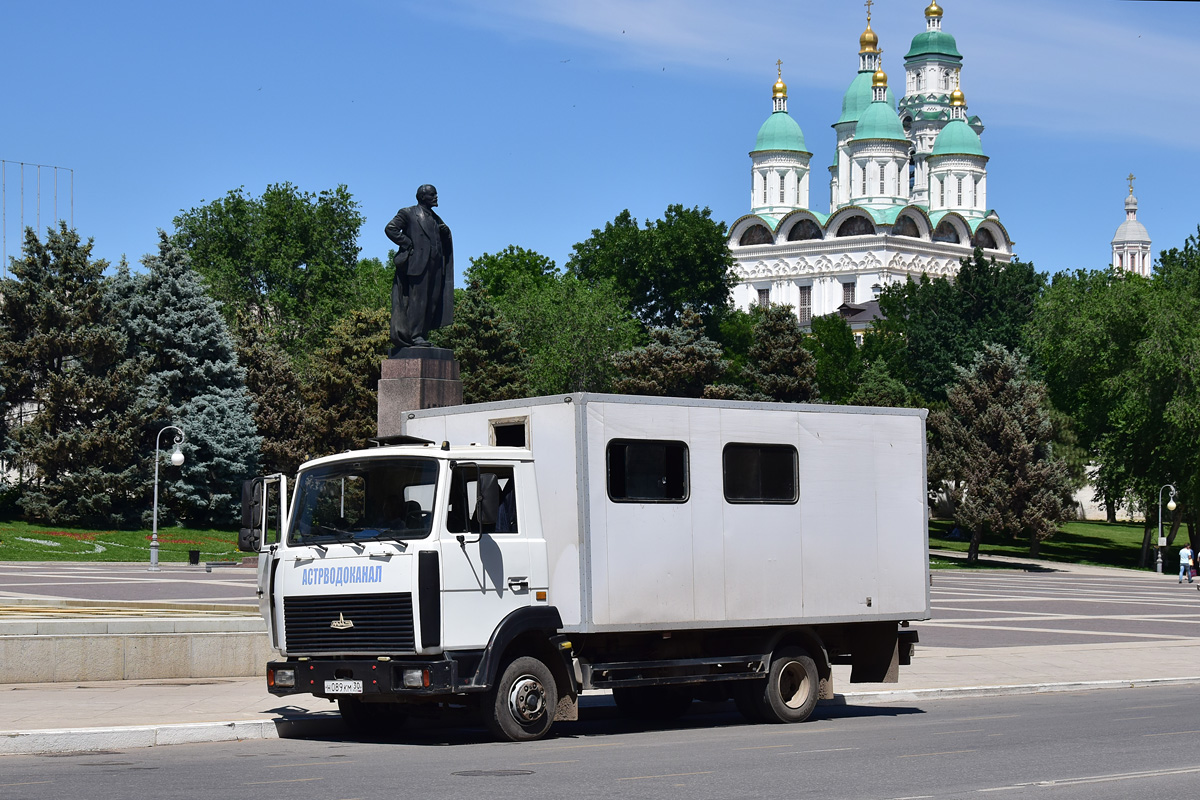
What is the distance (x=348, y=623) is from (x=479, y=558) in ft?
4.00

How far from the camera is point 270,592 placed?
45.0 ft

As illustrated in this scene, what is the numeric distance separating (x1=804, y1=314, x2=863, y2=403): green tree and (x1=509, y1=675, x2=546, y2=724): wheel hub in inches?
2937

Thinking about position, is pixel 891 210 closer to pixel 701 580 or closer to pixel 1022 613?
pixel 1022 613

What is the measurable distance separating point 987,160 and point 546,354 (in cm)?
9780

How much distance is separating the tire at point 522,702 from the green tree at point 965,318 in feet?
255

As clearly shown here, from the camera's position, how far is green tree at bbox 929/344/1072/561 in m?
67.5

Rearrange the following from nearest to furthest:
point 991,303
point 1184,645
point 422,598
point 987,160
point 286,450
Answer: point 422,598
point 1184,645
point 286,450
point 991,303
point 987,160

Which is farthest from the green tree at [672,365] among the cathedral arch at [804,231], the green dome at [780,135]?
the green dome at [780,135]

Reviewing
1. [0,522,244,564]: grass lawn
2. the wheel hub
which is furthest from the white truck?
[0,522,244,564]: grass lawn

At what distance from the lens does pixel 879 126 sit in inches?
6107

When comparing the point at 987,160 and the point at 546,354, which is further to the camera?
the point at 987,160

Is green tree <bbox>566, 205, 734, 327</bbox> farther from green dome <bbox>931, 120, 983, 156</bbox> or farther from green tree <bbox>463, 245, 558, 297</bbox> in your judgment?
green dome <bbox>931, 120, 983, 156</bbox>

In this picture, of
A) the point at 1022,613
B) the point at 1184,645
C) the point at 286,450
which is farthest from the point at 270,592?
the point at 286,450

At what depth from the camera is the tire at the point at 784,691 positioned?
1528cm
